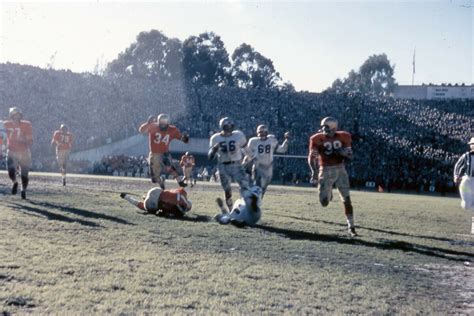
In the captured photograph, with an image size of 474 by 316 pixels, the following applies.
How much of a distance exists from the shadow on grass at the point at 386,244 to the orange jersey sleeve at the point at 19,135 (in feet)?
20.5

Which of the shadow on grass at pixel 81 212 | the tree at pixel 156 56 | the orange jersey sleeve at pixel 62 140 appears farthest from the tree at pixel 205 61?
the shadow on grass at pixel 81 212

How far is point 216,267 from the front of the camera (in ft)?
21.3

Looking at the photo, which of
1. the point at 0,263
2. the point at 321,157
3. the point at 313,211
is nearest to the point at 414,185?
the point at 313,211

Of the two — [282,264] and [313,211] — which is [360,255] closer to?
[282,264]

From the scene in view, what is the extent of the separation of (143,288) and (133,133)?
4321 cm

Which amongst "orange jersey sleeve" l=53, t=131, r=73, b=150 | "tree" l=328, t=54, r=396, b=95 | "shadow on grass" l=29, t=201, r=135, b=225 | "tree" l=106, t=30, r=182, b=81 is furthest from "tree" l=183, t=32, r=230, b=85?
"shadow on grass" l=29, t=201, r=135, b=225

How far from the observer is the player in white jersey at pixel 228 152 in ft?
38.1

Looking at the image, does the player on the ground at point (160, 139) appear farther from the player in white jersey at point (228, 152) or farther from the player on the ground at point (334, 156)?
the player on the ground at point (334, 156)

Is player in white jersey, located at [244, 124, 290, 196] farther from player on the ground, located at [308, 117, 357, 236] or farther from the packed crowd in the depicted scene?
the packed crowd

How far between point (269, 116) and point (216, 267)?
1655 inches

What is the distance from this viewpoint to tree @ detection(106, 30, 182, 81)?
85.9 metres

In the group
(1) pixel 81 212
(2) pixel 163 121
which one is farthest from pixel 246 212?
(2) pixel 163 121

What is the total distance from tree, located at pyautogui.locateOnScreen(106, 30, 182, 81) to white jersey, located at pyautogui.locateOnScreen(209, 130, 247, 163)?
7475 centimetres

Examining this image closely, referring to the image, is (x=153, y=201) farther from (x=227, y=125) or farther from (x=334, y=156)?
(x=334, y=156)
